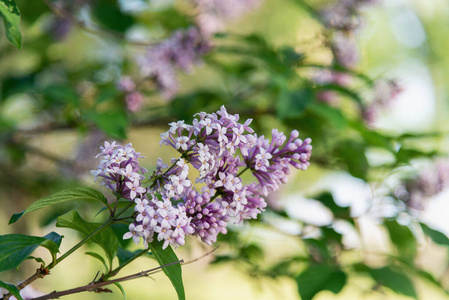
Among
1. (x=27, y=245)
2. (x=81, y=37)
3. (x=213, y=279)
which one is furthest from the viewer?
(x=213, y=279)

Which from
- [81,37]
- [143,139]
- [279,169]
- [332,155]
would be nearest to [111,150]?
[279,169]

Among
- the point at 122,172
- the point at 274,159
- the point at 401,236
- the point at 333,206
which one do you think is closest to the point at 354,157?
the point at 333,206

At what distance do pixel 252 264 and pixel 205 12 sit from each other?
1.28m

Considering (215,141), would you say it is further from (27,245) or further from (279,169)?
(27,245)

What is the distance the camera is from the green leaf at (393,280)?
1.41m

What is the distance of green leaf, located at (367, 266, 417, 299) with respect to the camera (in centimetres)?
141

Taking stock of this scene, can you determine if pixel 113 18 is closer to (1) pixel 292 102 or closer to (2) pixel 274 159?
(1) pixel 292 102

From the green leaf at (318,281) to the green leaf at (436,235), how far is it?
0.95 ft

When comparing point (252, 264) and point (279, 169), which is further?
point (252, 264)

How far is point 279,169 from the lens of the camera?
0.86 m

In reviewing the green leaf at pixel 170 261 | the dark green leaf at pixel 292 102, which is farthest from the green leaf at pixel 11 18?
the dark green leaf at pixel 292 102

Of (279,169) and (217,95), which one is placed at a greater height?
(217,95)

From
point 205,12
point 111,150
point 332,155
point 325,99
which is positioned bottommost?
point 111,150

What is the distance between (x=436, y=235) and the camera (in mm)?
1407
